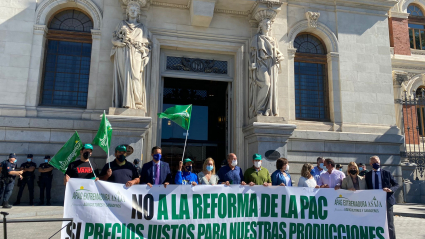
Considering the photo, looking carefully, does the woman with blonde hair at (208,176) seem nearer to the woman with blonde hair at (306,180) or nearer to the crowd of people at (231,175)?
the crowd of people at (231,175)

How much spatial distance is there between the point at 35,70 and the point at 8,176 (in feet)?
13.2

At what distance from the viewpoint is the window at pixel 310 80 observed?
1448 centimetres

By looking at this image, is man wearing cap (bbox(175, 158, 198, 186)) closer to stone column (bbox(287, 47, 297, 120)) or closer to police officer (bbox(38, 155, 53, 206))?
police officer (bbox(38, 155, 53, 206))

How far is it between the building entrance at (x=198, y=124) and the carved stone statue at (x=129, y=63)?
2.56 metres

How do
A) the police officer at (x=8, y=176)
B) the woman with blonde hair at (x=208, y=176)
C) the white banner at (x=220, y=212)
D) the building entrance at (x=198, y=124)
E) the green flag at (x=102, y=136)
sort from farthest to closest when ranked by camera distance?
the building entrance at (x=198, y=124)
the police officer at (x=8, y=176)
the woman with blonde hair at (x=208, y=176)
the green flag at (x=102, y=136)
the white banner at (x=220, y=212)

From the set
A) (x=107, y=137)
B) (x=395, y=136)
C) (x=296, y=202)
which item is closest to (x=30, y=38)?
(x=107, y=137)

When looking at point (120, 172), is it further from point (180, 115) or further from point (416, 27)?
point (416, 27)

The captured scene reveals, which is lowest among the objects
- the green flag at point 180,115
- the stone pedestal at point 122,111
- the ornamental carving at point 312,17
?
the green flag at point 180,115

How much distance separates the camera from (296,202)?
6.57 metres

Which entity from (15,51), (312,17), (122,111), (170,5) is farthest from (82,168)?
(312,17)

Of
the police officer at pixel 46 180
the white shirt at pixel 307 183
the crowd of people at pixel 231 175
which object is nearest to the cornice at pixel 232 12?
the crowd of people at pixel 231 175

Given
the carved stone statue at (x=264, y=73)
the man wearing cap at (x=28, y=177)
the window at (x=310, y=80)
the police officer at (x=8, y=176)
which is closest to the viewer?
the police officer at (x=8, y=176)

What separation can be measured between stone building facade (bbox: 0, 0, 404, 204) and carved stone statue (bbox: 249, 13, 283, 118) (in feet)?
0.26

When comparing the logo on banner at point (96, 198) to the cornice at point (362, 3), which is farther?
the cornice at point (362, 3)
